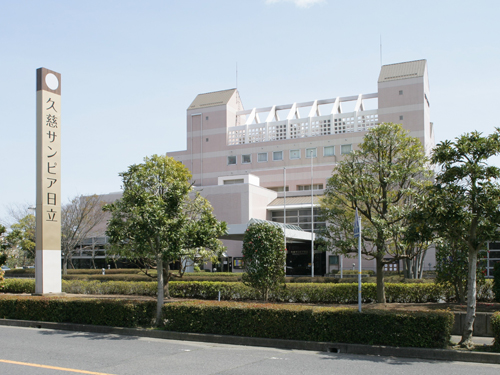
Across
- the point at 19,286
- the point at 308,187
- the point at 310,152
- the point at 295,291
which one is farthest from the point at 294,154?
the point at 295,291

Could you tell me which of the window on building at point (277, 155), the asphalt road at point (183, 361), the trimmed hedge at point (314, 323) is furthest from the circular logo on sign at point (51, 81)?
the window on building at point (277, 155)

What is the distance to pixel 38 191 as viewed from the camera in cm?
2062

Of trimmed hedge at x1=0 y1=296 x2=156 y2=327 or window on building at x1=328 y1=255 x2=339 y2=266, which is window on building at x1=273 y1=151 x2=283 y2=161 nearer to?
window on building at x1=328 y1=255 x2=339 y2=266

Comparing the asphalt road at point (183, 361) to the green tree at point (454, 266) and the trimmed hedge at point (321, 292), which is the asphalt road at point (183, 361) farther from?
the trimmed hedge at point (321, 292)

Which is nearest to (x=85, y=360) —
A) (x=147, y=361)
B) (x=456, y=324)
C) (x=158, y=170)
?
(x=147, y=361)

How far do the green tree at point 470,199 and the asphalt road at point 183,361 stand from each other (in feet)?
6.42

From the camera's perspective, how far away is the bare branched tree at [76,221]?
1471 inches

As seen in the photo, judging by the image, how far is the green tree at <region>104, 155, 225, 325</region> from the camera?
1310cm

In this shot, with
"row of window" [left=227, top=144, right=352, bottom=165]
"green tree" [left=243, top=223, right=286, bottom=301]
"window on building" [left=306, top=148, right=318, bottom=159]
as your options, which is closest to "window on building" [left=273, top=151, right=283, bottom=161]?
"row of window" [left=227, top=144, right=352, bottom=165]

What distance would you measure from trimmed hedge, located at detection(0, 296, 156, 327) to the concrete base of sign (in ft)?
14.5

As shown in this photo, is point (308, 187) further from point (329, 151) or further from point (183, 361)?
point (183, 361)

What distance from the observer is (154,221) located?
42.6 ft

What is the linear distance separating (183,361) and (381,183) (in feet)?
33.2

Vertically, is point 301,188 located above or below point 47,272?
above
